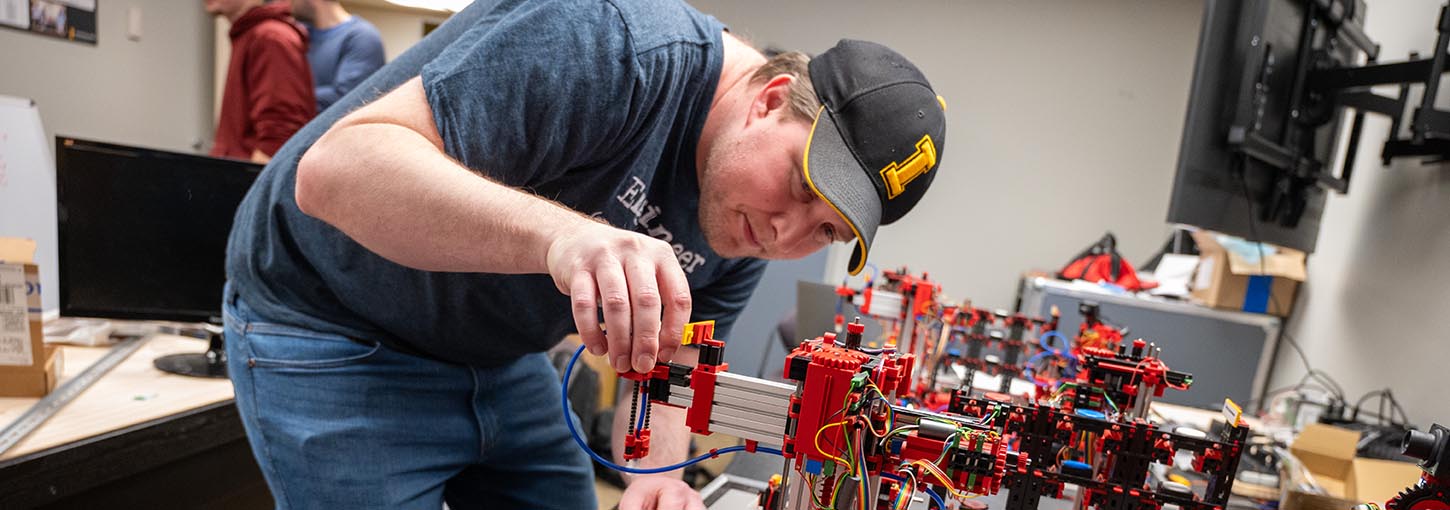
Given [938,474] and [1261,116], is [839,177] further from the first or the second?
[1261,116]

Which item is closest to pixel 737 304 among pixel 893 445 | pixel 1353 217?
pixel 893 445

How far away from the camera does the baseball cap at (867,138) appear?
93 centimetres

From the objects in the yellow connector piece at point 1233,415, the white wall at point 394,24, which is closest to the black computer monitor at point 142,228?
the yellow connector piece at point 1233,415

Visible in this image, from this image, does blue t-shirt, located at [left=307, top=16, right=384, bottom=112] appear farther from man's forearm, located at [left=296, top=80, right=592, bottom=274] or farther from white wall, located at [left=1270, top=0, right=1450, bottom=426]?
white wall, located at [left=1270, top=0, right=1450, bottom=426]

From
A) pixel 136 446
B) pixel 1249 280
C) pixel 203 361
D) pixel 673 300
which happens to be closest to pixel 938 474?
pixel 673 300

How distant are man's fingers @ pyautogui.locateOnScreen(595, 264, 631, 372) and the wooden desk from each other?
995 millimetres

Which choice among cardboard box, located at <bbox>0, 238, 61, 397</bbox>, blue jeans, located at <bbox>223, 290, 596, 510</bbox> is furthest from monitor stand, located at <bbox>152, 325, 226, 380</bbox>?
blue jeans, located at <bbox>223, 290, 596, 510</bbox>

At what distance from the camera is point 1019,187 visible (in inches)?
173

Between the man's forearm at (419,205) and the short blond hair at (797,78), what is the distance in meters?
0.41

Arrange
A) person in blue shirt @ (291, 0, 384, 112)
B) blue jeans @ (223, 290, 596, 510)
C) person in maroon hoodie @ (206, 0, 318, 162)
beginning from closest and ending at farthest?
blue jeans @ (223, 290, 596, 510), person in maroon hoodie @ (206, 0, 318, 162), person in blue shirt @ (291, 0, 384, 112)

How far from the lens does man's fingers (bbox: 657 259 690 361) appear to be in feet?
2.07

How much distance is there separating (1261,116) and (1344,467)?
84 centimetres

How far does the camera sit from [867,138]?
947mm

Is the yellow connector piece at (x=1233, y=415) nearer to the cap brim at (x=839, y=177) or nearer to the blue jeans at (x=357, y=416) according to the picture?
the cap brim at (x=839, y=177)
